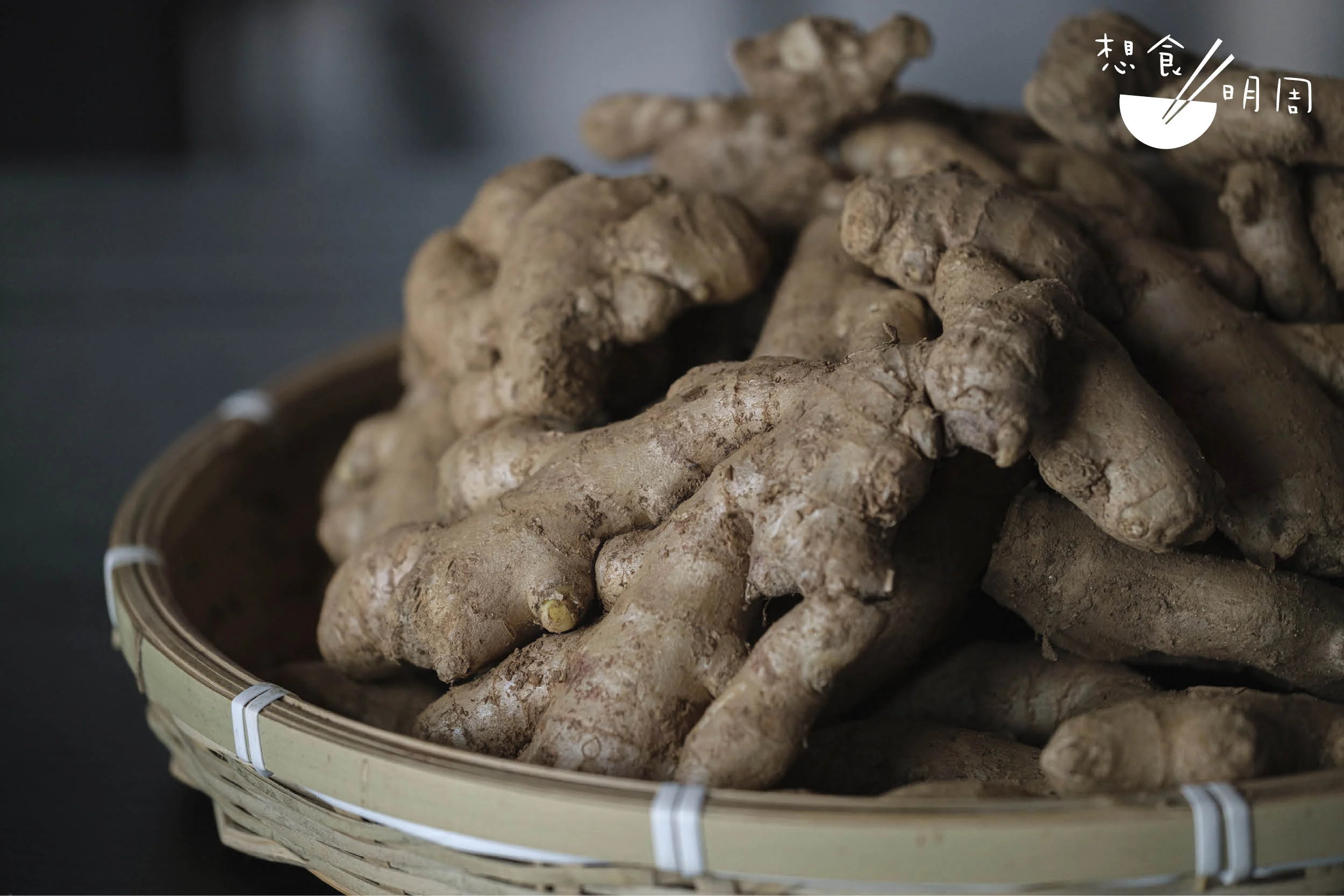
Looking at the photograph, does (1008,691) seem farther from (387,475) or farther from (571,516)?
(387,475)

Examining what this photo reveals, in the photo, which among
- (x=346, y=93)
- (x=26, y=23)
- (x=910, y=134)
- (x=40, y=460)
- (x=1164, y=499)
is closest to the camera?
(x=1164, y=499)

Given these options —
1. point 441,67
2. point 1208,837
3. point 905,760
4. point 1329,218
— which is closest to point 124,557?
point 905,760

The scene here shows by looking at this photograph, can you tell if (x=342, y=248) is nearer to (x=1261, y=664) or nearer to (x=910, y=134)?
(x=910, y=134)

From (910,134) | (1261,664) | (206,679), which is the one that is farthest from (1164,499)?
(206,679)

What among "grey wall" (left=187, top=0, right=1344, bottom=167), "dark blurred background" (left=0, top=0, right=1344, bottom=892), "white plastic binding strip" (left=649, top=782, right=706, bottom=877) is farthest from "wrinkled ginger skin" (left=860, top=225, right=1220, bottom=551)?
"grey wall" (left=187, top=0, right=1344, bottom=167)

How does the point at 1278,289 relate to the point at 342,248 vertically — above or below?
above

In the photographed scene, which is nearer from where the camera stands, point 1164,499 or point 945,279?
point 1164,499
